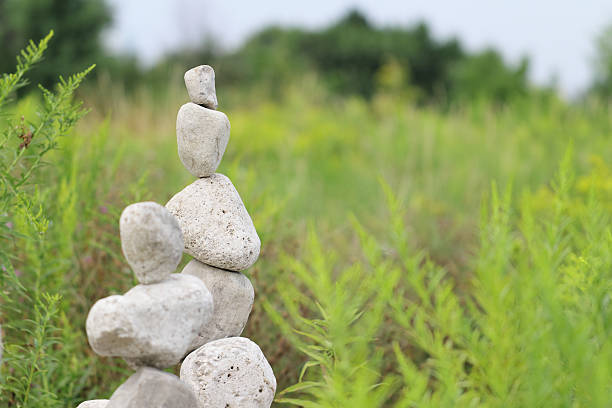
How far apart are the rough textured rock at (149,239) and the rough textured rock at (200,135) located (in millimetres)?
258

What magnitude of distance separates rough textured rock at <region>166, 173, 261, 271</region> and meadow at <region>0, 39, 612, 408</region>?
0.15 m

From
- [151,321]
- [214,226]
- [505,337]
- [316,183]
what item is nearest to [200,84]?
[214,226]

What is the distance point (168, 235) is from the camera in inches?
36.5

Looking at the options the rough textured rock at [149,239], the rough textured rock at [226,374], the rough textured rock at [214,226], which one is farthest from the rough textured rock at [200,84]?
the rough textured rock at [226,374]

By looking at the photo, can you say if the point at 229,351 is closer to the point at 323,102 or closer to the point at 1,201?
the point at 1,201

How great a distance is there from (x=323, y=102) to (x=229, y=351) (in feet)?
29.2

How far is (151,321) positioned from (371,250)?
0.52 meters

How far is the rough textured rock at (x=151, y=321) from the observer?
0.90 meters

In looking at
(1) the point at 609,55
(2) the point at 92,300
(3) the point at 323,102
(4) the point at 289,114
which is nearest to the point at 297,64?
(3) the point at 323,102

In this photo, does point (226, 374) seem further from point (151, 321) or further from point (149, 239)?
point (149, 239)

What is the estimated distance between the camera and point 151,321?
92cm

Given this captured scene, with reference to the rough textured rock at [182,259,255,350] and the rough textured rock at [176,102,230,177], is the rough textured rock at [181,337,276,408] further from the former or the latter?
the rough textured rock at [176,102,230,177]

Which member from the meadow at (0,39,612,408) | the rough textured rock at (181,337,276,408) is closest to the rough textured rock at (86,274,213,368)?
the rough textured rock at (181,337,276,408)

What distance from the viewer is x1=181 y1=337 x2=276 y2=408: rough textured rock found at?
1071mm
